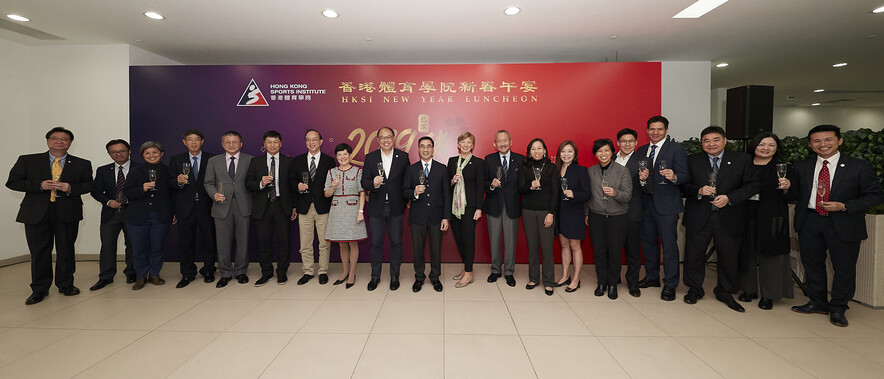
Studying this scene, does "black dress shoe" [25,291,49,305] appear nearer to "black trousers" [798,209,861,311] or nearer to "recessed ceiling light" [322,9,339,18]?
"recessed ceiling light" [322,9,339,18]

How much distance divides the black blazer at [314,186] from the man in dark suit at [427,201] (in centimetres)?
101

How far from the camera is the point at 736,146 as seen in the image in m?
5.33

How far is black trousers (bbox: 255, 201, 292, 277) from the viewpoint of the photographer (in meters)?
4.27

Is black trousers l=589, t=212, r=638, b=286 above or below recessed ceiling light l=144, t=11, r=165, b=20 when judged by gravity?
below

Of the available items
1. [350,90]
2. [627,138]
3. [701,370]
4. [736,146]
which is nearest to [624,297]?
[701,370]

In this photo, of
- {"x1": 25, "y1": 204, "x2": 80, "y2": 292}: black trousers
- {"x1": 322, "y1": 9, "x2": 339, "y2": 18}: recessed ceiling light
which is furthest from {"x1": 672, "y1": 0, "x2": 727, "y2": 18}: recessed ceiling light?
{"x1": 25, "y1": 204, "x2": 80, "y2": 292}: black trousers

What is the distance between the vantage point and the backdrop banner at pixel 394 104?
514cm

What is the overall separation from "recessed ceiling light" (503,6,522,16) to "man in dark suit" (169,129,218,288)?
13.0ft

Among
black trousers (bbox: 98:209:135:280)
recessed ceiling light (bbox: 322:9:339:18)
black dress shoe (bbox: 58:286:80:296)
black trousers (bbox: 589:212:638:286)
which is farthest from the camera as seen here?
black trousers (bbox: 98:209:135:280)

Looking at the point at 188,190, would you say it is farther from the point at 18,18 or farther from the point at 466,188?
the point at 466,188

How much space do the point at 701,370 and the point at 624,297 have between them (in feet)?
4.71

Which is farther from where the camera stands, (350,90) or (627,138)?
(350,90)

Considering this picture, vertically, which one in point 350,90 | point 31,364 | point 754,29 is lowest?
point 31,364

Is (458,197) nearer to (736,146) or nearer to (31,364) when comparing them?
(31,364)
